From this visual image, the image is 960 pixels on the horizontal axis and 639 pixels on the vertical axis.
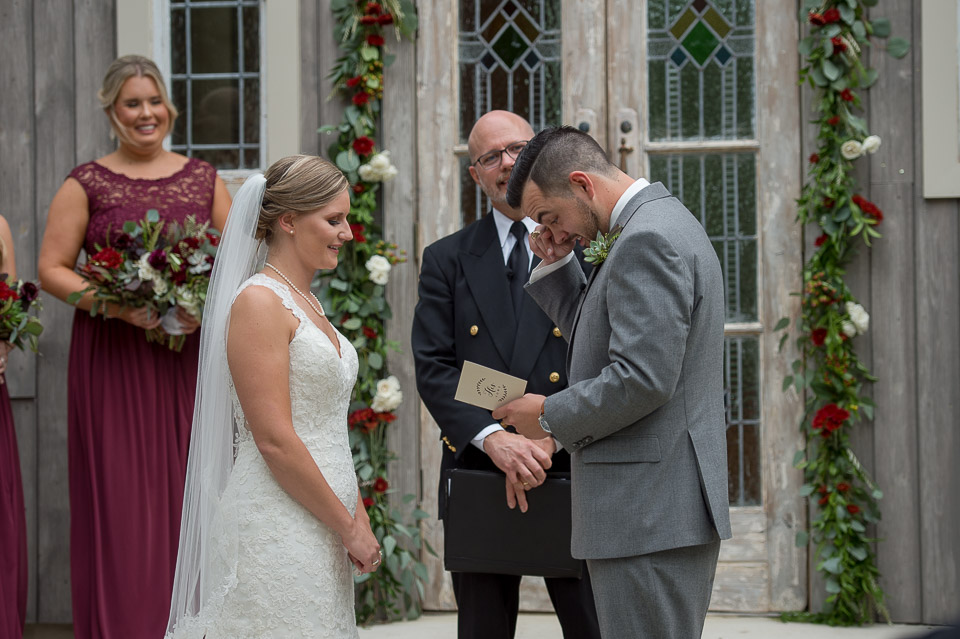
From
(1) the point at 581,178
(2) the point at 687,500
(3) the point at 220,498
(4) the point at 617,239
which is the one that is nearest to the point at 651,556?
(2) the point at 687,500

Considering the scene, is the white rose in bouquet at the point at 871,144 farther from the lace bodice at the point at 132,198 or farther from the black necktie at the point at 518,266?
the lace bodice at the point at 132,198

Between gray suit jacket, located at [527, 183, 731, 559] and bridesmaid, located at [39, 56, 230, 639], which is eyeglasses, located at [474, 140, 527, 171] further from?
bridesmaid, located at [39, 56, 230, 639]

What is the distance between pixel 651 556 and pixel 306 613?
2.80 ft

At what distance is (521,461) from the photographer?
2867 millimetres

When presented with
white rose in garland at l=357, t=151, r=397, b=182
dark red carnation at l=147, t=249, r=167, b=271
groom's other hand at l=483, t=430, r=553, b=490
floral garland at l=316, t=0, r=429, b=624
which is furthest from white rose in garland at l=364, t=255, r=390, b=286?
groom's other hand at l=483, t=430, r=553, b=490

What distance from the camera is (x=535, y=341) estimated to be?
311cm

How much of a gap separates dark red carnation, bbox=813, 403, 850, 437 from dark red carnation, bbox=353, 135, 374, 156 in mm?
2198

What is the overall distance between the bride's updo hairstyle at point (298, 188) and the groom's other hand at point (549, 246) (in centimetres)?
52

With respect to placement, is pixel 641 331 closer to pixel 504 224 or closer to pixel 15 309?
pixel 504 224

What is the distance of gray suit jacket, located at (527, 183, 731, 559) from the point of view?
2201 mm

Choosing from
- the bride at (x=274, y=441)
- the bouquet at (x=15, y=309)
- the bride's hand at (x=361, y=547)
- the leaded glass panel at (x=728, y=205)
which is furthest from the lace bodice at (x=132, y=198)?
the leaded glass panel at (x=728, y=205)

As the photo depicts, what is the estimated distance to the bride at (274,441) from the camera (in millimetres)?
2490

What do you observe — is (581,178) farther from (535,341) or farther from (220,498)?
(220,498)

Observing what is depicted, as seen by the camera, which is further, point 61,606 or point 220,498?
point 61,606
